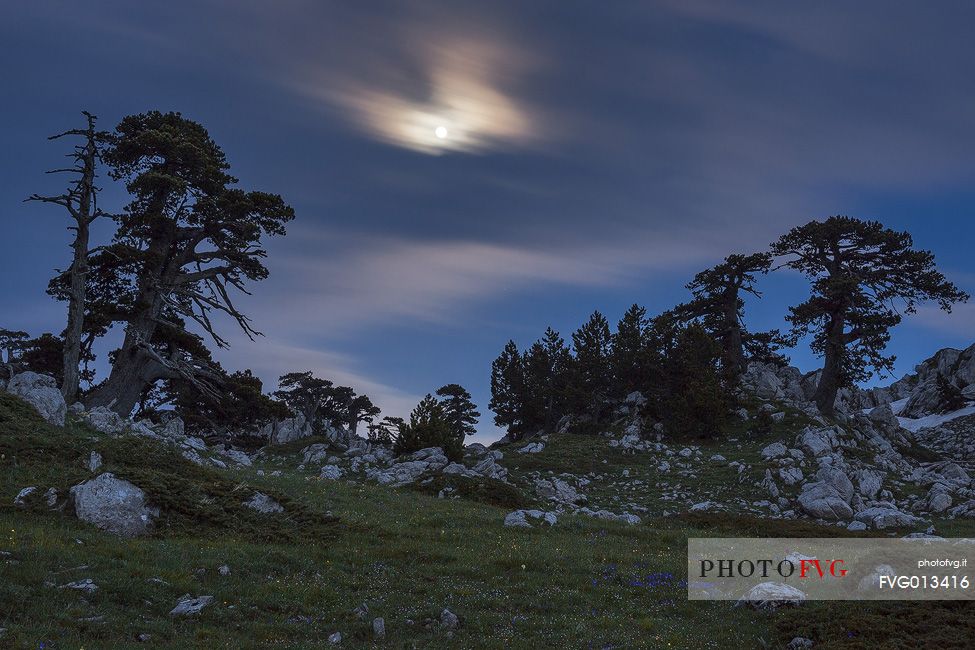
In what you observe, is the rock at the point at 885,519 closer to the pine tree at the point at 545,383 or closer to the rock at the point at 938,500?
the rock at the point at 938,500

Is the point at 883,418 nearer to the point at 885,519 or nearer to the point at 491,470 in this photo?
the point at 885,519

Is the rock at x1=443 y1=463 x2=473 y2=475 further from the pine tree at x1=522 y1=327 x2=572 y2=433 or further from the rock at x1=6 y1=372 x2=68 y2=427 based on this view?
the pine tree at x1=522 y1=327 x2=572 y2=433

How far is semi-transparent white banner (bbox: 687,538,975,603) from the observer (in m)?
15.2

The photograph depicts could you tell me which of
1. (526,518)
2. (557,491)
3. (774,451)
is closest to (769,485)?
(774,451)

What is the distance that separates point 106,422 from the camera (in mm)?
33375

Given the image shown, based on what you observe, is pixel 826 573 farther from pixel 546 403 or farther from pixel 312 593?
pixel 546 403

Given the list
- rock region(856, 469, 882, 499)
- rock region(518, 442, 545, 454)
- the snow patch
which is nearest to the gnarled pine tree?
rock region(518, 442, 545, 454)

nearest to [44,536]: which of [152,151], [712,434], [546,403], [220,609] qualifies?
[220,609]

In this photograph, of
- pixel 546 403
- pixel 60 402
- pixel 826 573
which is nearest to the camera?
pixel 826 573

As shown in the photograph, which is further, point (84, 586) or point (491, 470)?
point (491, 470)

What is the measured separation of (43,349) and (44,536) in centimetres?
3726

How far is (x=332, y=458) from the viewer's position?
41.9 metres

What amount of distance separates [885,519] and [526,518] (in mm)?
17236

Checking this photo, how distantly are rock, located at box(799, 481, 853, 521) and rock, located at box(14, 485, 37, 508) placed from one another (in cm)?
3142
